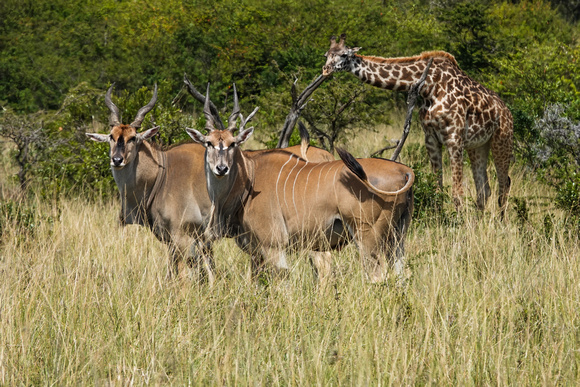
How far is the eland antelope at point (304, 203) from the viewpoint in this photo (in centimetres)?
477

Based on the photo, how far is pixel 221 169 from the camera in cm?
485

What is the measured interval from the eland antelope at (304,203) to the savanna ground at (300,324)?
0.18 meters

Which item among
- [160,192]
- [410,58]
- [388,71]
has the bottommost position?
[160,192]

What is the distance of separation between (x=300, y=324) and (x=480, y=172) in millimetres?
4614

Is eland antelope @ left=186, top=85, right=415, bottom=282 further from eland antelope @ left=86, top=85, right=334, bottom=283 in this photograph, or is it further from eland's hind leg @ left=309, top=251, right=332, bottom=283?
eland's hind leg @ left=309, top=251, right=332, bottom=283

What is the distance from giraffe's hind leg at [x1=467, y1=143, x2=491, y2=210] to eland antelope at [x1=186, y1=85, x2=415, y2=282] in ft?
9.61

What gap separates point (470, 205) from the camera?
6941 millimetres

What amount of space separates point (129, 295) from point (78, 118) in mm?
5502

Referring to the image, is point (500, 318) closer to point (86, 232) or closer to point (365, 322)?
point (365, 322)

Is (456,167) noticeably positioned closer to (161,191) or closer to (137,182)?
(161,191)

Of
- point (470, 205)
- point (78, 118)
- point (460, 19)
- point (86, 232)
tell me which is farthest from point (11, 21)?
point (470, 205)

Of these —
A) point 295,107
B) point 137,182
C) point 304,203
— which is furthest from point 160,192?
point 295,107

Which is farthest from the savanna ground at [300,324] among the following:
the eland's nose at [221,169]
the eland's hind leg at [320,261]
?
the eland's nose at [221,169]

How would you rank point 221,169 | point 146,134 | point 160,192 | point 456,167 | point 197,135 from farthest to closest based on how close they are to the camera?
point 456,167, point 160,192, point 146,134, point 197,135, point 221,169
